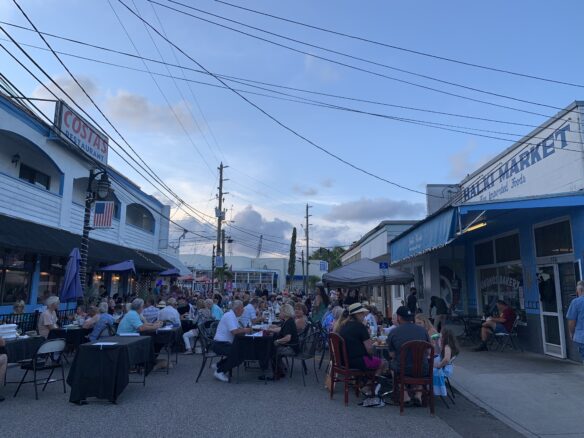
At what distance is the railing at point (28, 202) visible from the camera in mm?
13064

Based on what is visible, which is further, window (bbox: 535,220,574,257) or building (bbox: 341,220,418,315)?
building (bbox: 341,220,418,315)

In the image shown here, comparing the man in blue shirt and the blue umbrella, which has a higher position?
the blue umbrella

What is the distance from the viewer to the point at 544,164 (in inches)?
475

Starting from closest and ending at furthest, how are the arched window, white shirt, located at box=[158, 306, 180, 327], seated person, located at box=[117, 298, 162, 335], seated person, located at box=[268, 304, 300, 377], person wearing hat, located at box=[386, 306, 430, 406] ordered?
person wearing hat, located at box=[386, 306, 430, 406] < seated person, located at box=[268, 304, 300, 377] < seated person, located at box=[117, 298, 162, 335] < white shirt, located at box=[158, 306, 180, 327] < the arched window

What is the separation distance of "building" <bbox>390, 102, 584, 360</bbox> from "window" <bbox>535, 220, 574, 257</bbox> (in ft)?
0.07

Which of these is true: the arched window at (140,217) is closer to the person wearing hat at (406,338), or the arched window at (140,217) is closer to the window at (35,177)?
the window at (35,177)

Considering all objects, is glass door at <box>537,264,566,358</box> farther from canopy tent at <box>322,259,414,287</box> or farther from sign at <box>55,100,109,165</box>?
sign at <box>55,100,109,165</box>

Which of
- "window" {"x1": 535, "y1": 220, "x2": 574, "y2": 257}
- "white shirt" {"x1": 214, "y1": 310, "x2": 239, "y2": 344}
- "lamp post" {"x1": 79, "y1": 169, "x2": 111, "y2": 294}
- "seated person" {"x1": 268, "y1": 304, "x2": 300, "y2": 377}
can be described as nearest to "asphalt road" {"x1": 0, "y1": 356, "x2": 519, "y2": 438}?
"seated person" {"x1": 268, "y1": 304, "x2": 300, "y2": 377}

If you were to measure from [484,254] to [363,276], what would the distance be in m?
3.92

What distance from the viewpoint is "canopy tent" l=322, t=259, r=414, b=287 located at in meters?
14.8

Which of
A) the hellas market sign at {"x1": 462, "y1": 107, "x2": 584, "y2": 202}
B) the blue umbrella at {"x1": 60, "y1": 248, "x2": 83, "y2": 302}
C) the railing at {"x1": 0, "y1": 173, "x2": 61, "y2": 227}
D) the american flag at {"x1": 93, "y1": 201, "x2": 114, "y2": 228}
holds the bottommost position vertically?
the blue umbrella at {"x1": 60, "y1": 248, "x2": 83, "y2": 302}

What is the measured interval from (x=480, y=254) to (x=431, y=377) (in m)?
9.48

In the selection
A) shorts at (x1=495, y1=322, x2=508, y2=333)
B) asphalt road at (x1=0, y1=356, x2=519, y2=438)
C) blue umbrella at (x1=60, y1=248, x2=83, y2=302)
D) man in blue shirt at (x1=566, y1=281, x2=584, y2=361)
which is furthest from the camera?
shorts at (x1=495, y1=322, x2=508, y2=333)

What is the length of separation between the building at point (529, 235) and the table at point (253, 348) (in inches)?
185
